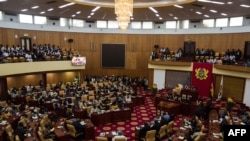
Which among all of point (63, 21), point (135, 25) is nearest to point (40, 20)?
point (63, 21)

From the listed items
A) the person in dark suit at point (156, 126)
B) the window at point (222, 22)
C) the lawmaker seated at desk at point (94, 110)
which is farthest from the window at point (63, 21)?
the person in dark suit at point (156, 126)

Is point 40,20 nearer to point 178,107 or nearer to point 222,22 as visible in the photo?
point 178,107

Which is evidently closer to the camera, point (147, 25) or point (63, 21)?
point (63, 21)

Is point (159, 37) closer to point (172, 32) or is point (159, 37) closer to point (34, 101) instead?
point (172, 32)

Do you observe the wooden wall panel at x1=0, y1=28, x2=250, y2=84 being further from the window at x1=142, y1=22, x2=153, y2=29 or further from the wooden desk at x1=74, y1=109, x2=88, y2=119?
the wooden desk at x1=74, y1=109, x2=88, y2=119

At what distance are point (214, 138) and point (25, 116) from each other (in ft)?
30.4

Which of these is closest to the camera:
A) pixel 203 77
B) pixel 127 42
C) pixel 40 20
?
pixel 203 77

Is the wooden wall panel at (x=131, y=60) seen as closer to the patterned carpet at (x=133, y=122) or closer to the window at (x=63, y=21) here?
the patterned carpet at (x=133, y=122)

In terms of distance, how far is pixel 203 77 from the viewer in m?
18.1

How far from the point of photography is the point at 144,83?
70.9 feet

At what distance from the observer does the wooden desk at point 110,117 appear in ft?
39.6

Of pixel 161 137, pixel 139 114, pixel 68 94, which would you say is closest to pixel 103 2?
pixel 68 94

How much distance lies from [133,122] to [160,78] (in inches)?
349

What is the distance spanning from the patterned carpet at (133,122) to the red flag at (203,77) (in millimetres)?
4628
